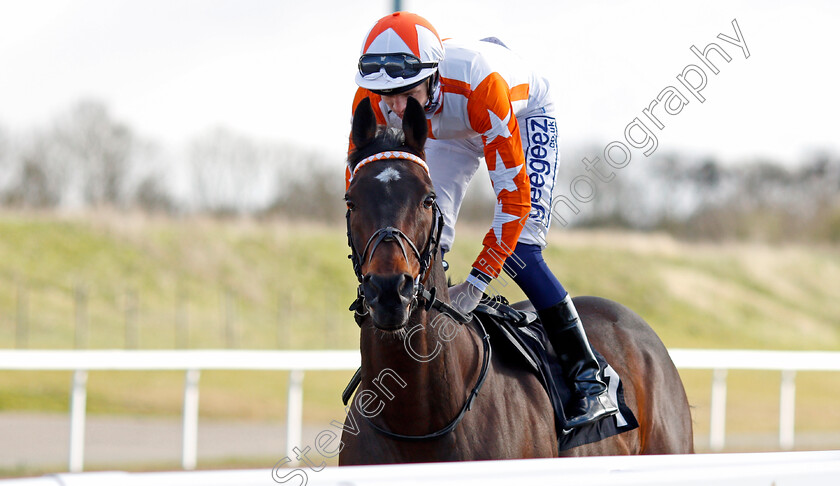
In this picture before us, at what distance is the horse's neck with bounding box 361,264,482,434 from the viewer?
2744mm

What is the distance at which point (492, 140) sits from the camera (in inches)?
121

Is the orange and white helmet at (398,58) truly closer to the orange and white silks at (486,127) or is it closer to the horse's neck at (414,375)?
the orange and white silks at (486,127)

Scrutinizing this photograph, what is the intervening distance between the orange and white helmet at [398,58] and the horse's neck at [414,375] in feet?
2.24

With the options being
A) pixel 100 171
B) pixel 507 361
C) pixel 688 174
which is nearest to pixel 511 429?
pixel 507 361

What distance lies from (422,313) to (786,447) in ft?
24.5

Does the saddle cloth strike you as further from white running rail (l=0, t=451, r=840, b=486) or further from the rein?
white running rail (l=0, t=451, r=840, b=486)

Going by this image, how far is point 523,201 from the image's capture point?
10.0ft

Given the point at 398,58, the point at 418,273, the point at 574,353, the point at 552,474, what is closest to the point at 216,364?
the point at 574,353

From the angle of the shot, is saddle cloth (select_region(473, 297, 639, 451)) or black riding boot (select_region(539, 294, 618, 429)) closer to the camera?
saddle cloth (select_region(473, 297, 639, 451))

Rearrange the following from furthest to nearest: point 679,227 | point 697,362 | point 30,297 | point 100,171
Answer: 1. point 679,227
2. point 100,171
3. point 30,297
4. point 697,362

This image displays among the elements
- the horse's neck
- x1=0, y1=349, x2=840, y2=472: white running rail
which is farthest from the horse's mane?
x1=0, y1=349, x2=840, y2=472: white running rail

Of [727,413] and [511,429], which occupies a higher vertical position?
[511,429]

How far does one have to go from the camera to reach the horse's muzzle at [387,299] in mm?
2451

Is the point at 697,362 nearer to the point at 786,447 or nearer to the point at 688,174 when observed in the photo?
the point at 786,447
